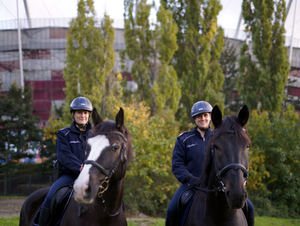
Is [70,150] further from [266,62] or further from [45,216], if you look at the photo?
[266,62]

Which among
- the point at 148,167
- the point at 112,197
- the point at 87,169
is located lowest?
the point at 148,167

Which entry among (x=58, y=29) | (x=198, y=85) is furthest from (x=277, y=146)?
(x=58, y=29)

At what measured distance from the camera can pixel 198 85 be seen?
20.0 metres

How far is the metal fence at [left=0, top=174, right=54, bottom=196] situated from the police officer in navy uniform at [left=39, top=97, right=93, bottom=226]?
1783 cm

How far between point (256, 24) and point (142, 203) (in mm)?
16573

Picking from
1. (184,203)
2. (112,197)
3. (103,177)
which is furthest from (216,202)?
(103,177)

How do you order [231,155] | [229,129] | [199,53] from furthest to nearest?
[199,53] → [229,129] → [231,155]

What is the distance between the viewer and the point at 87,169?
2936 millimetres

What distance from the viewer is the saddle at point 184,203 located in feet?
13.1

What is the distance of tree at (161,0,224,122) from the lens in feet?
65.7

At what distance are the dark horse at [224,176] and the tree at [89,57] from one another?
15444 mm

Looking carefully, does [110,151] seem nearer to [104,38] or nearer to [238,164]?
[238,164]

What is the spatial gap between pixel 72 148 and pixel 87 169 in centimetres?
156

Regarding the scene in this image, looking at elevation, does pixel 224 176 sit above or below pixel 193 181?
above
